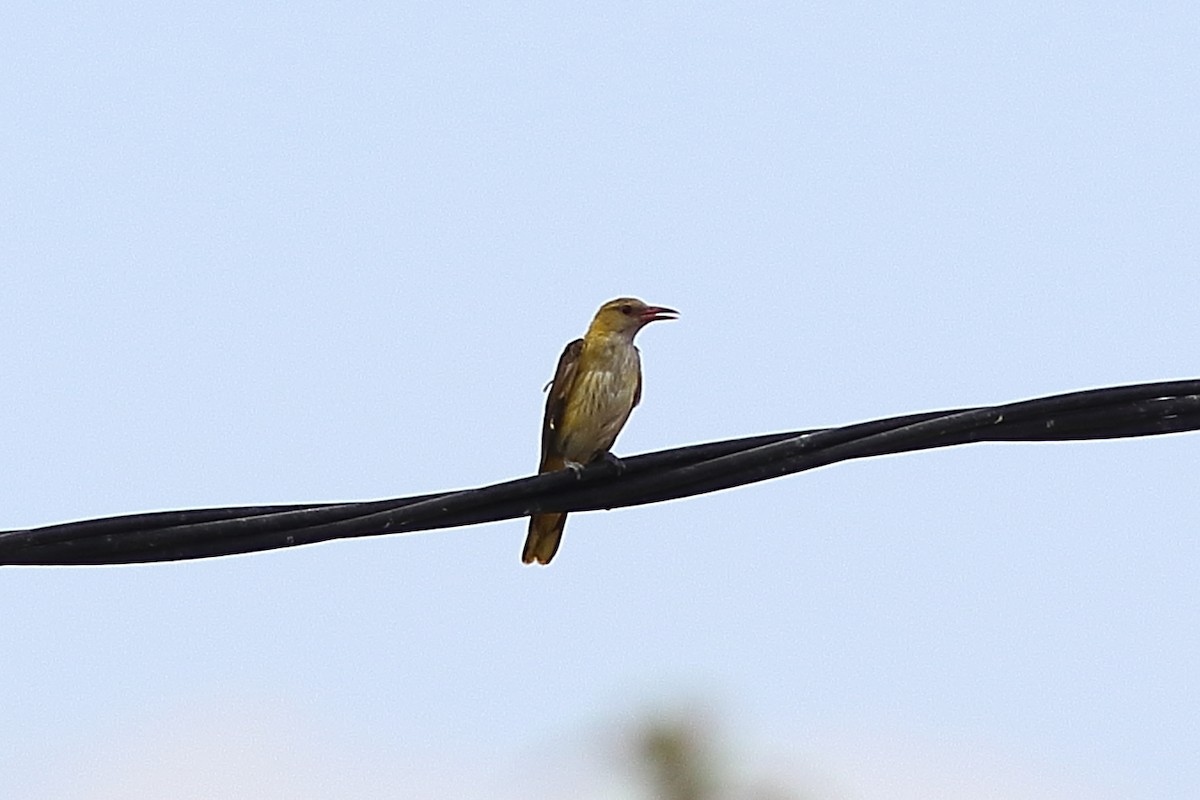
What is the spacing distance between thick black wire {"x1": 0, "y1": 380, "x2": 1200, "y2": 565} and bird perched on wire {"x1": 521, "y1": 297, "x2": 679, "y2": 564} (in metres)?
3.20

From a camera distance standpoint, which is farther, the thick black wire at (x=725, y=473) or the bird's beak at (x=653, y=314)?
the bird's beak at (x=653, y=314)

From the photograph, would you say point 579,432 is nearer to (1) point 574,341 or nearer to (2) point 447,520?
(1) point 574,341

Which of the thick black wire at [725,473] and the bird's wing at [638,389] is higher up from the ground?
the bird's wing at [638,389]

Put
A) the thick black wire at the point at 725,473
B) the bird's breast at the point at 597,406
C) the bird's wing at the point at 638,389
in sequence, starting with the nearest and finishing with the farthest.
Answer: the thick black wire at the point at 725,473 < the bird's breast at the point at 597,406 < the bird's wing at the point at 638,389

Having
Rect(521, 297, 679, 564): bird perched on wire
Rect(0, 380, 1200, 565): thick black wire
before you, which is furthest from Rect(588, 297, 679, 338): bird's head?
Rect(0, 380, 1200, 565): thick black wire

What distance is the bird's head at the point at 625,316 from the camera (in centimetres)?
887

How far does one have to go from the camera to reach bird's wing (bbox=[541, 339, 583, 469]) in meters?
8.68

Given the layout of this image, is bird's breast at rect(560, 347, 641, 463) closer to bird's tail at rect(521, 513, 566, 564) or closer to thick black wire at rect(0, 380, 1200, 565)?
bird's tail at rect(521, 513, 566, 564)

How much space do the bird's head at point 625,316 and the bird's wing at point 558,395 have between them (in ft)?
0.46

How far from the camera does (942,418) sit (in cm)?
525

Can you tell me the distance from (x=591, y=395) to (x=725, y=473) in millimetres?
3291

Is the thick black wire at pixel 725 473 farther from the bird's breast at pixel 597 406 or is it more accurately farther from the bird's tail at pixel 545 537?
the bird's tail at pixel 545 537

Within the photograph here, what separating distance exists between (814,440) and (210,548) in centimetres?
164

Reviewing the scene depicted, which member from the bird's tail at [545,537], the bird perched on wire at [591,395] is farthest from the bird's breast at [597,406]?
the bird's tail at [545,537]
